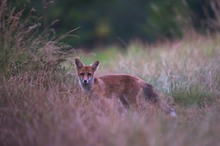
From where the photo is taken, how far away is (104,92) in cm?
1101

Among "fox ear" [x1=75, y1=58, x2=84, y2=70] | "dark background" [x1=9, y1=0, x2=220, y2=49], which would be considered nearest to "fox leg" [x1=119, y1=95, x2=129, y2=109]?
"fox ear" [x1=75, y1=58, x2=84, y2=70]

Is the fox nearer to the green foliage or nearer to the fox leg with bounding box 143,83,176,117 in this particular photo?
the fox leg with bounding box 143,83,176,117

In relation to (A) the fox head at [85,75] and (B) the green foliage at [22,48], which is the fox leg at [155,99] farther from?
(B) the green foliage at [22,48]

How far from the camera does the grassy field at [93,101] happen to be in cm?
732

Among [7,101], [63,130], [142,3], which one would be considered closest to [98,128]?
[63,130]

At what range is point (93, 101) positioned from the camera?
390 inches

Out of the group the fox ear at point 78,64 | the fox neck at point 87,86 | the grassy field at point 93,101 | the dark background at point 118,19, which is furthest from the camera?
the dark background at point 118,19

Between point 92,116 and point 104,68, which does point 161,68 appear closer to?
point 104,68

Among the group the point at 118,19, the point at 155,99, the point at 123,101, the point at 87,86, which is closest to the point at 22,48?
the point at 87,86

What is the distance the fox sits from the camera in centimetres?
1083

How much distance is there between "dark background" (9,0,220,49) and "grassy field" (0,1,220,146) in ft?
16.4

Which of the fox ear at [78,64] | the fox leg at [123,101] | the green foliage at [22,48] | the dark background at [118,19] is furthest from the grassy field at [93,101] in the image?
the dark background at [118,19]

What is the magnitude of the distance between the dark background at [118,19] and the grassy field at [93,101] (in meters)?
4.99

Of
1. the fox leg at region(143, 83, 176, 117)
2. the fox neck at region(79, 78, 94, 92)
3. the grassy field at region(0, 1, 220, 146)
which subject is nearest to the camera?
the grassy field at region(0, 1, 220, 146)
